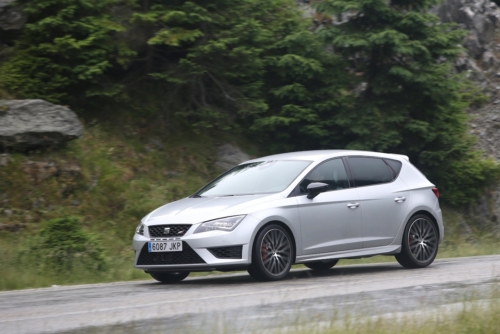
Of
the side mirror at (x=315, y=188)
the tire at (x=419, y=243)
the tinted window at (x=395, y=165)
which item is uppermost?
the tinted window at (x=395, y=165)

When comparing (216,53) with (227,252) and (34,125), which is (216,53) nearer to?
(34,125)

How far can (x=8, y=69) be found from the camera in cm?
1783

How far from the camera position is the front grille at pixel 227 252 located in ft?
31.6

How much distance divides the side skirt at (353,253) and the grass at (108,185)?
3.03 m

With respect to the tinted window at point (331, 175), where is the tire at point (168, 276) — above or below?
below

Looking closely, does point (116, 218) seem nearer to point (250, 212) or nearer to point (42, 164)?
point (42, 164)

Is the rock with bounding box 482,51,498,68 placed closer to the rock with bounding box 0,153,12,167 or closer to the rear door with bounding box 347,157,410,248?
the rear door with bounding box 347,157,410,248

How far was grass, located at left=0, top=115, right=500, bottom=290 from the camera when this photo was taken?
48.9ft

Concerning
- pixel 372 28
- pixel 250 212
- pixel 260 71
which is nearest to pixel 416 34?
pixel 372 28

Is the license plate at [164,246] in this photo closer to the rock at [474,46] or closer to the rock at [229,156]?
the rock at [229,156]

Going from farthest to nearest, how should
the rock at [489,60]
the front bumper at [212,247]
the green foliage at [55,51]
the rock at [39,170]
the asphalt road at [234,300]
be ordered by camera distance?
1. the rock at [489,60]
2. the green foliage at [55,51]
3. the rock at [39,170]
4. the front bumper at [212,247]
5. the asphalt road at [234,300]

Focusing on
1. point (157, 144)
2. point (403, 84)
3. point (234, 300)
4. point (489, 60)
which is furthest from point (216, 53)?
point (489, 60)

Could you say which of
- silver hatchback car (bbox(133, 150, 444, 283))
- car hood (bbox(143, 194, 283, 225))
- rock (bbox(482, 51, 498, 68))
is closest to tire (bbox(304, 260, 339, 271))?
silver hatchback car (bbox(133, 150, 444, 283))

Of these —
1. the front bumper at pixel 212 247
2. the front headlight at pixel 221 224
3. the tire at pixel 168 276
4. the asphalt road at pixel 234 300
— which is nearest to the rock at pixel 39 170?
the asphalt road at pixel 234 300
